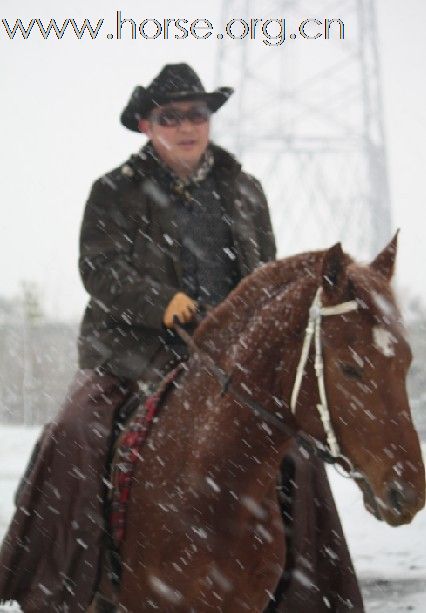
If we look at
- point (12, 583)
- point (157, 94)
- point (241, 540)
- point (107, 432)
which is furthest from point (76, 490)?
point (157, 94)

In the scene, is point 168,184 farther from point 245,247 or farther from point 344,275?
point 344,275

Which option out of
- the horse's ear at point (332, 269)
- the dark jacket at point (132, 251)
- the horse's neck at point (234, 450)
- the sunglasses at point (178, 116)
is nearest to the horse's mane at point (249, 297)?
the horse's ear at point (332, 269)

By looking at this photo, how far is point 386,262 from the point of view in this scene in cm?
271

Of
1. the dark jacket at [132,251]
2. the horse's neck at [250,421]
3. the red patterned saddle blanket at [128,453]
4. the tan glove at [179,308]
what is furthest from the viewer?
the dark jacket at [132,251]

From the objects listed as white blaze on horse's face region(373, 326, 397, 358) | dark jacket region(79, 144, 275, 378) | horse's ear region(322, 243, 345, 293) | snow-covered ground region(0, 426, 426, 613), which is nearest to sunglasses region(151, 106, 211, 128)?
dark jacket region(79, 144, 275, 378)

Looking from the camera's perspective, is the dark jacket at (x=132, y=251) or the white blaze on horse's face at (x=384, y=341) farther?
the dark jacket at (x=132, y=251)

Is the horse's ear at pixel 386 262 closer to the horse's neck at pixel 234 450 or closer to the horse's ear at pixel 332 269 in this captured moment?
the horse's ear at pixel 332 269

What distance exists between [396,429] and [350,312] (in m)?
0.39

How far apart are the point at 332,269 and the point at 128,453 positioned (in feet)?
3.45

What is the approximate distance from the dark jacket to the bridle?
65cm

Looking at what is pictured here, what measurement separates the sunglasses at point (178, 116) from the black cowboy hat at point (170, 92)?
1.8 inches

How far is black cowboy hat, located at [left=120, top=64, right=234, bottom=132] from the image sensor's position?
352cm

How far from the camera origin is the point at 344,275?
2.52 metres

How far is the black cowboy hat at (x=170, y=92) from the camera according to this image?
352cm
